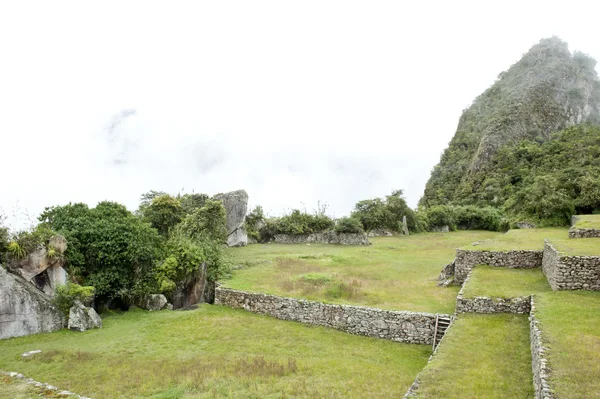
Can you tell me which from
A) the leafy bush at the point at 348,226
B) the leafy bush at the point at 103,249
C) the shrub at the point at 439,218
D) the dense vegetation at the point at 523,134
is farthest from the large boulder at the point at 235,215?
the shrub at the point at 439,218

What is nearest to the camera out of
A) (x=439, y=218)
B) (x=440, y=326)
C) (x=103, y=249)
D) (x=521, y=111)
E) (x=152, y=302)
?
(x=440, y=326)

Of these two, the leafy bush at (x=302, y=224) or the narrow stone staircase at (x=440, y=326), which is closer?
the narrow stone staircase at (x=440, y=326)

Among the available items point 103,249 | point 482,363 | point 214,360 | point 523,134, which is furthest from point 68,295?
point 523,134

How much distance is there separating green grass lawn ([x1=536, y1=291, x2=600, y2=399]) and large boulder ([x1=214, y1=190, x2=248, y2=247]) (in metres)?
35.8

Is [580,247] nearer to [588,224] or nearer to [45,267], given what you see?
[588,224]

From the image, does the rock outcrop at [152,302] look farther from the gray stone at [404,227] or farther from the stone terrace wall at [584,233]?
the gray stone at [404,227]

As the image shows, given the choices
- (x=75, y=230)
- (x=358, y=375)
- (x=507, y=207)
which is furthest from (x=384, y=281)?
(x=507, y=207)

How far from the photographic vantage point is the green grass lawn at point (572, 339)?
24.4 feet

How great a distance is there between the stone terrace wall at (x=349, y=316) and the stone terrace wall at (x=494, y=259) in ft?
22.2

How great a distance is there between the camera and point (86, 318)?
17719 millimetres

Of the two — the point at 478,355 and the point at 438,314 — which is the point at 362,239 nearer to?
the point at 438,314

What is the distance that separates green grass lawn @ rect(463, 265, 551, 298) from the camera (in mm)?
15148

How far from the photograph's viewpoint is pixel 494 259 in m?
20.7

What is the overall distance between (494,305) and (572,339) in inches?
179
